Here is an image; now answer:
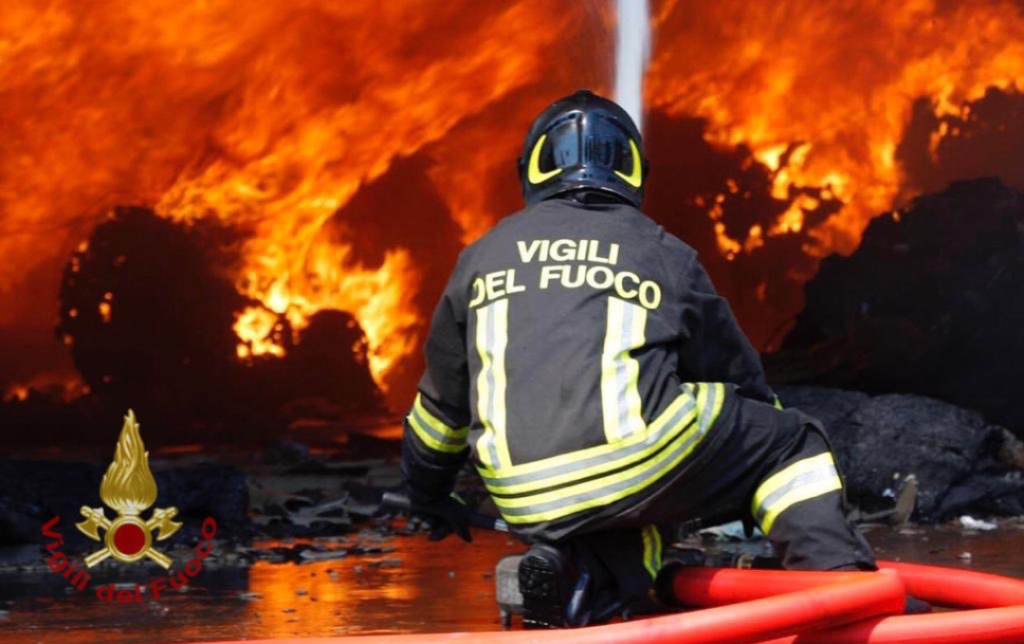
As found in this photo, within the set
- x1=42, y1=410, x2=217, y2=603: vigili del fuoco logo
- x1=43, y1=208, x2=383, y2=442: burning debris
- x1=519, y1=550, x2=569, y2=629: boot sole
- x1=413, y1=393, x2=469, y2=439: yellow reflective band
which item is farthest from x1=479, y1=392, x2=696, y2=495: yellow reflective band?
x1=43, y1=208, x2=383, y2=442: burning debris

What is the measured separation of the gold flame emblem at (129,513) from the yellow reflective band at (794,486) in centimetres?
293

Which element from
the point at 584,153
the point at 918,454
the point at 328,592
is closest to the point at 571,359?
the point at 584,153

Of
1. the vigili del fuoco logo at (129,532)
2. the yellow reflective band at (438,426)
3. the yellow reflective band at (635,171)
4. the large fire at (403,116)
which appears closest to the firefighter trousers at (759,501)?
the yellow reflective band at (438,426)

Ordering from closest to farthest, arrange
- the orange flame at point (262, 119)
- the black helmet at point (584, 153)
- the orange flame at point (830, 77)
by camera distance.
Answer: the black helmet at point (584, 153), the orange flame at point (262, 119), the orange flame at point (830, 77)

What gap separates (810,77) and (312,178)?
9.60 feet

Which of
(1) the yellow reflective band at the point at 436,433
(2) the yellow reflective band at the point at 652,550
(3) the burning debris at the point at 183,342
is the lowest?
(2) the yellow reflective band at the point at 652,550

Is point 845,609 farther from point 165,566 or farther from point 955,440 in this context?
point 955,440

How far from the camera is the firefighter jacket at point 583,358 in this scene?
3445 millimetres

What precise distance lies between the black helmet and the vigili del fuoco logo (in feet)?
7.64

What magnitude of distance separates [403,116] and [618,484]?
241 inches

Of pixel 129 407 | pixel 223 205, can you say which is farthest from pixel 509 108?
pixel 129 407

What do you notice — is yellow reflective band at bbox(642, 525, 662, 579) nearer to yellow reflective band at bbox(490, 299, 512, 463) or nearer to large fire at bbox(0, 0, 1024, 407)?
yellow reflective band at bbox(490, 299, 512, 463)

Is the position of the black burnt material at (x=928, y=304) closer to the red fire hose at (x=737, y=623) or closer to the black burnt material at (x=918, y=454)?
the black burnt material at (x=918, y=454)

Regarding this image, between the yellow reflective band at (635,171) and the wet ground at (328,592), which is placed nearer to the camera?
the yellow reflective band at (635,171)
